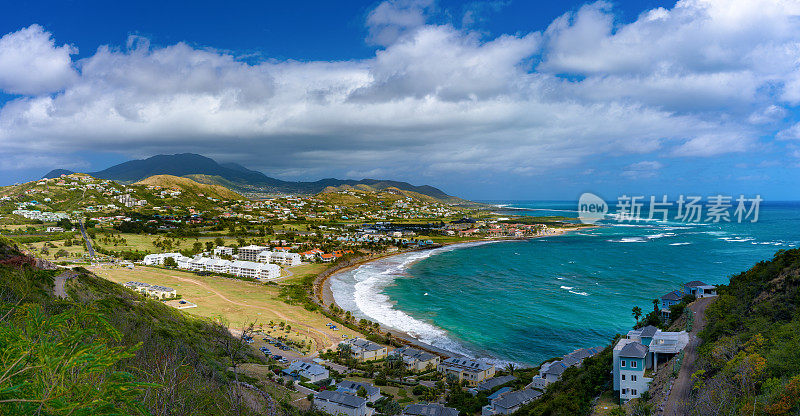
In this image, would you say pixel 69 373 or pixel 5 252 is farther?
pixel 5 252

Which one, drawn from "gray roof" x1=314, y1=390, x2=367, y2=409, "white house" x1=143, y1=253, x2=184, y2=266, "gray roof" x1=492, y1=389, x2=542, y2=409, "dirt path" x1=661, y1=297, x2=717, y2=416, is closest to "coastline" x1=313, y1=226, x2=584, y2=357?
"gray roof" x1=492, y1=389, x2=542, y2=409

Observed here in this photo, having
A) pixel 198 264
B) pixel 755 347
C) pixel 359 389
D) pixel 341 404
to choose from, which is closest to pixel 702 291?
pixel 755 347

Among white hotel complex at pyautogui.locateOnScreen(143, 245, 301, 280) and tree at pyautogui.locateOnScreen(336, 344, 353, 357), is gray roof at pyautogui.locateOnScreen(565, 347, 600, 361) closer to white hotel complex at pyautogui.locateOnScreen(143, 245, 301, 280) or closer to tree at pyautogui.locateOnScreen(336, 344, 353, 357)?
tree at pyautogui.locateOnScreen(336, 344, 353, 357)

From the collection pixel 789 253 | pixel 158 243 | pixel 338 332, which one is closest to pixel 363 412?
pixel 338 332

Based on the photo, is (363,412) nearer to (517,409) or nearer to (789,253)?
(517,409)

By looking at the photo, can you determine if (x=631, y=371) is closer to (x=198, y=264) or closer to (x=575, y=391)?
(x=575, y=391)

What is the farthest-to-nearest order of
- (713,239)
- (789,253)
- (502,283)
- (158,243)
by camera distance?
(713,239)
(158,243)
(502,283)
(789,253)

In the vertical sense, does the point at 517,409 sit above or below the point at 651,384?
below
